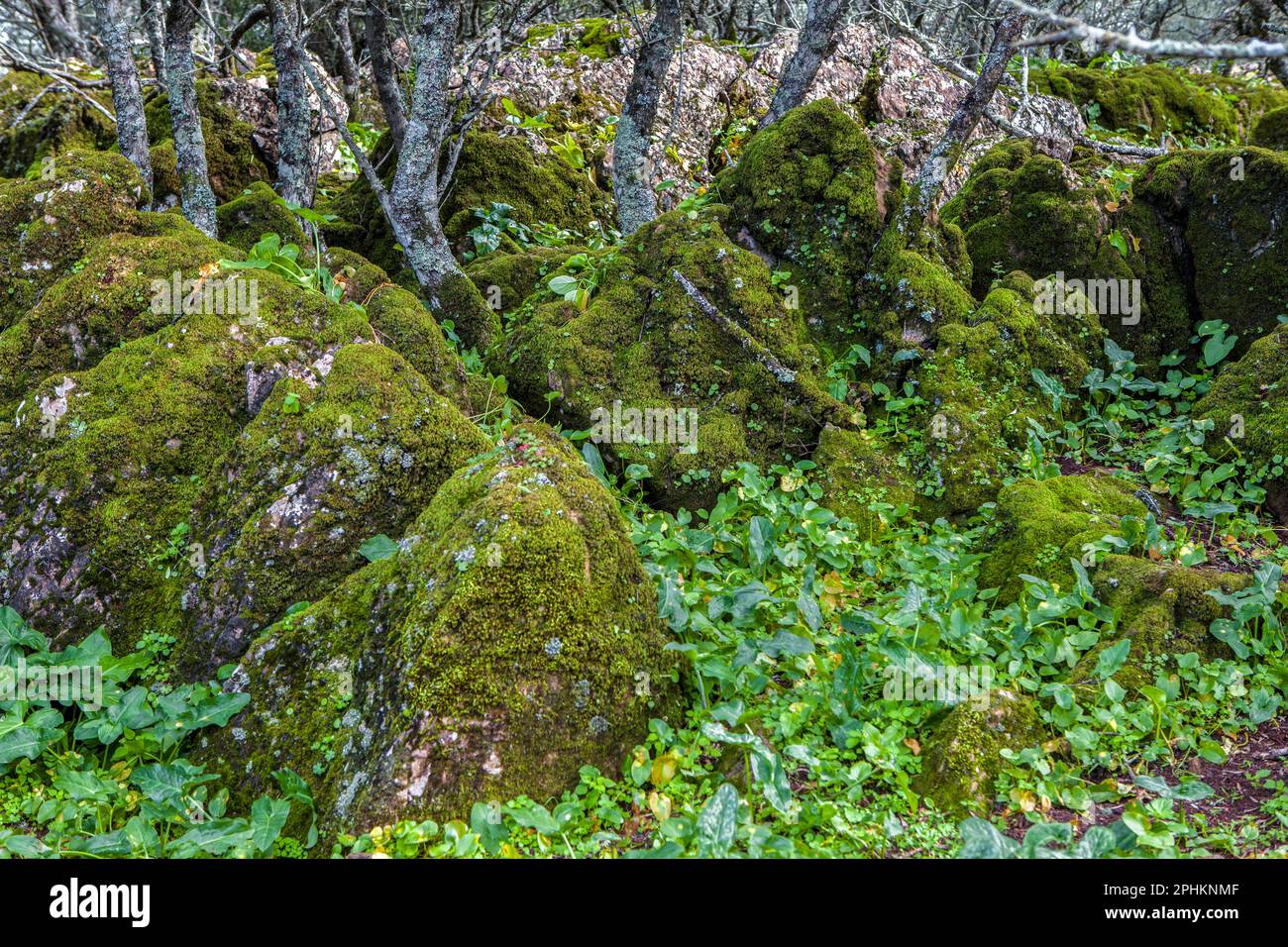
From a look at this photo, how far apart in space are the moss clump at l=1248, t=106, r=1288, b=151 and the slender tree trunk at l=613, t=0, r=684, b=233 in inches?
280

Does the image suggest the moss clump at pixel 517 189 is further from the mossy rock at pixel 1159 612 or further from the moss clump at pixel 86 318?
the mossy rock at pixel 1159 612

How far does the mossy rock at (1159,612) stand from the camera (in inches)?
177

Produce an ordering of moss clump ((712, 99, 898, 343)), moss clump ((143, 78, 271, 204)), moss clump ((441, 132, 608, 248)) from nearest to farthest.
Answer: moss clump ((712, 99, 898, 343))
moss clump ((143, 78, 271, 204))
moss clump ((441, 132, 608, 248))

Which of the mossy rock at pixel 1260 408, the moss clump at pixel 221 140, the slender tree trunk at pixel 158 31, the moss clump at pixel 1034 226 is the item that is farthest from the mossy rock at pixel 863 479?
the moss clump at pixel 221 140

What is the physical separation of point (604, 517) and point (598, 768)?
1.17m

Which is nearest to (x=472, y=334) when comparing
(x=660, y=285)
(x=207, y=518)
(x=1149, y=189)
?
(x=660, y=285)

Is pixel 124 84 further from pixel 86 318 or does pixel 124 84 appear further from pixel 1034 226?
pixel 1034 226

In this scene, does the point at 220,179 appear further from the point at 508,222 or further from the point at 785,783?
the point at 785,783

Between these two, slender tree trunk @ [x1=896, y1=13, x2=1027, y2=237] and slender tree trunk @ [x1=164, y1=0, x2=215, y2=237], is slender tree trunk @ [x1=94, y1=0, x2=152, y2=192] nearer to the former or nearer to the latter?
slender tree trunk @ [x1=164, y1=0, x2=215, y2=237]

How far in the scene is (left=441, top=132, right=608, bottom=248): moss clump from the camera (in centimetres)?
904

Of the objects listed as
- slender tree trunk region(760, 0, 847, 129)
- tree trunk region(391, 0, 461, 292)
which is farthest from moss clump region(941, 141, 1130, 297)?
tree trunk region(391, 0, 461, 292)

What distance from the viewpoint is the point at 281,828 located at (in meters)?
3.68

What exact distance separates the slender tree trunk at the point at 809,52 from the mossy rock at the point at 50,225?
5.69 metres

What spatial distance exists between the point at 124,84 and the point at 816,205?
543cm
